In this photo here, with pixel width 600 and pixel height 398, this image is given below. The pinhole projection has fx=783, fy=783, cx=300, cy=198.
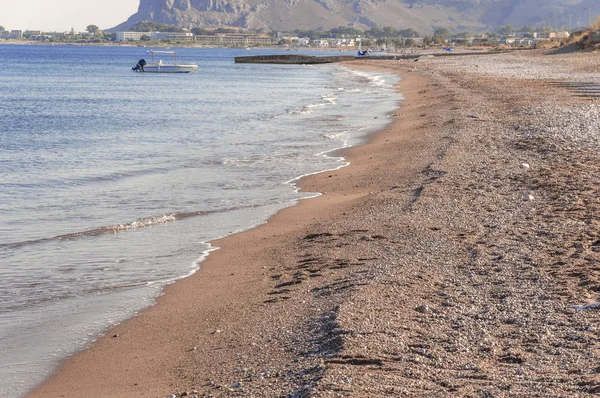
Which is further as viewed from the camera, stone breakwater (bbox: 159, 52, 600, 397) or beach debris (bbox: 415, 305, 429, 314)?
beach debris (bbox: 415, 305, 429, 314)

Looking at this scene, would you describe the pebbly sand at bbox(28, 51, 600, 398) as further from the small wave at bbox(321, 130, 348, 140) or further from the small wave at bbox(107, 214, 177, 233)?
the small wave at bbox(321, 130, 348, 140)

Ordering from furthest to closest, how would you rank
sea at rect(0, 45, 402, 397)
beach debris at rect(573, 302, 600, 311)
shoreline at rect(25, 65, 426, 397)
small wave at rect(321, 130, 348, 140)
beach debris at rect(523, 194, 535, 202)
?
small wave at rect(321, 130, 348, 140)
beach debris at rect(523, 194, 535, 202)
sea at rect(0, 45, 402, 397)
beach debris at rect(573, 302, 600, 311)
shoreline at rect(25, 65, 426, 397)

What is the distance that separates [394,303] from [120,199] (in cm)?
744

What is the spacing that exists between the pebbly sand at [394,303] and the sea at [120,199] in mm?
415

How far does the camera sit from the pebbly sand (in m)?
4.81

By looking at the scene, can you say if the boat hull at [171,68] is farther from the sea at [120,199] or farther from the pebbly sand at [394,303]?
the pebbly sand at [394,303]

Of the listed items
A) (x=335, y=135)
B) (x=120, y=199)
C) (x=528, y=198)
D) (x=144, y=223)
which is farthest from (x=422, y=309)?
(x=335, y=135)

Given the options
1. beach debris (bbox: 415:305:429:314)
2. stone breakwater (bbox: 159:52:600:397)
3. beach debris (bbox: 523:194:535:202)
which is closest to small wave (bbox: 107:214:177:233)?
stone breakwater (bbox: 159:52:600:397)

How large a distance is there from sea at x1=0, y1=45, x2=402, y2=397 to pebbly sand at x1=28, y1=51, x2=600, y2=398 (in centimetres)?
41

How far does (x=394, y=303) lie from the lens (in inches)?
242

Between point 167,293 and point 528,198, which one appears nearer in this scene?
point 167,293

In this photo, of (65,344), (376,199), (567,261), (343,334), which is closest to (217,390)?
(343,334)

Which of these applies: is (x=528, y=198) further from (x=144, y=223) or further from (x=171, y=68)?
(x=171, y=68)

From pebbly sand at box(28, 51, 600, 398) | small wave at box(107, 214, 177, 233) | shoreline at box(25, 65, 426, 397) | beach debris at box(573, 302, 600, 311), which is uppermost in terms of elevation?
beach debris at box(573, 302, 600, 311)
